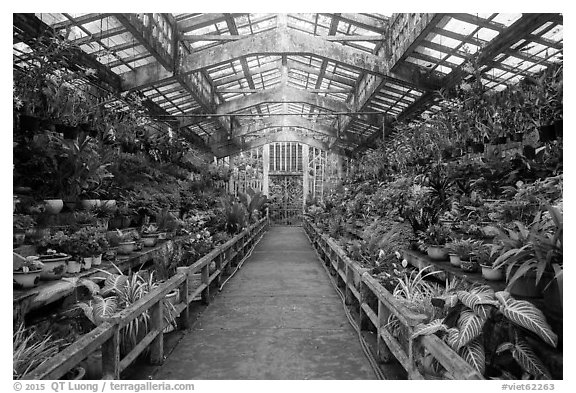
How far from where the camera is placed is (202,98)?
10508 mm

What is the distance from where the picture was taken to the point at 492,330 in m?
2.02

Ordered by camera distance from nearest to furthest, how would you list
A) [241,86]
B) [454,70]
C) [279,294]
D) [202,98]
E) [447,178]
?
[279,294], [447,178], [454,70], [202,98], [241,86]

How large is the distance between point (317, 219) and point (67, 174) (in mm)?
7230

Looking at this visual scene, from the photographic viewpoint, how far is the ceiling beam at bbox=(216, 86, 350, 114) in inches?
432

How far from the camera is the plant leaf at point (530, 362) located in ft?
5.59

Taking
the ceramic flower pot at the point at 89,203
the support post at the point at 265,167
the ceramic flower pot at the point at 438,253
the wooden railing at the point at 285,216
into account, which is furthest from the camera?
the support post at the point at 265,167

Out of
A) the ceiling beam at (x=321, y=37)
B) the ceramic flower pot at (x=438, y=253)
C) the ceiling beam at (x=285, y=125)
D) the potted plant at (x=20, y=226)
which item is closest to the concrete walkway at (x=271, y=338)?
the ceramic flower pot at (x=438, y=253)

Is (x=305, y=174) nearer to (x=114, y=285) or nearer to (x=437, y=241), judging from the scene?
(x=437, y=241)

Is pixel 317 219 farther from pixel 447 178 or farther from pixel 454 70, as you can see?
pixel 447 178

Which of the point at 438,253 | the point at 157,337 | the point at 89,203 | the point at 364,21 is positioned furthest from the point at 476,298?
the point at 364,21

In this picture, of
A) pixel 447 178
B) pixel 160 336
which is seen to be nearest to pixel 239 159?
pixel 447 178

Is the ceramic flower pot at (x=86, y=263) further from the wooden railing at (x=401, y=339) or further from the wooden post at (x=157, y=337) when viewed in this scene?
the wooden railing at (x=401, y=339)

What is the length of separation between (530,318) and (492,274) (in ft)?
4.02
